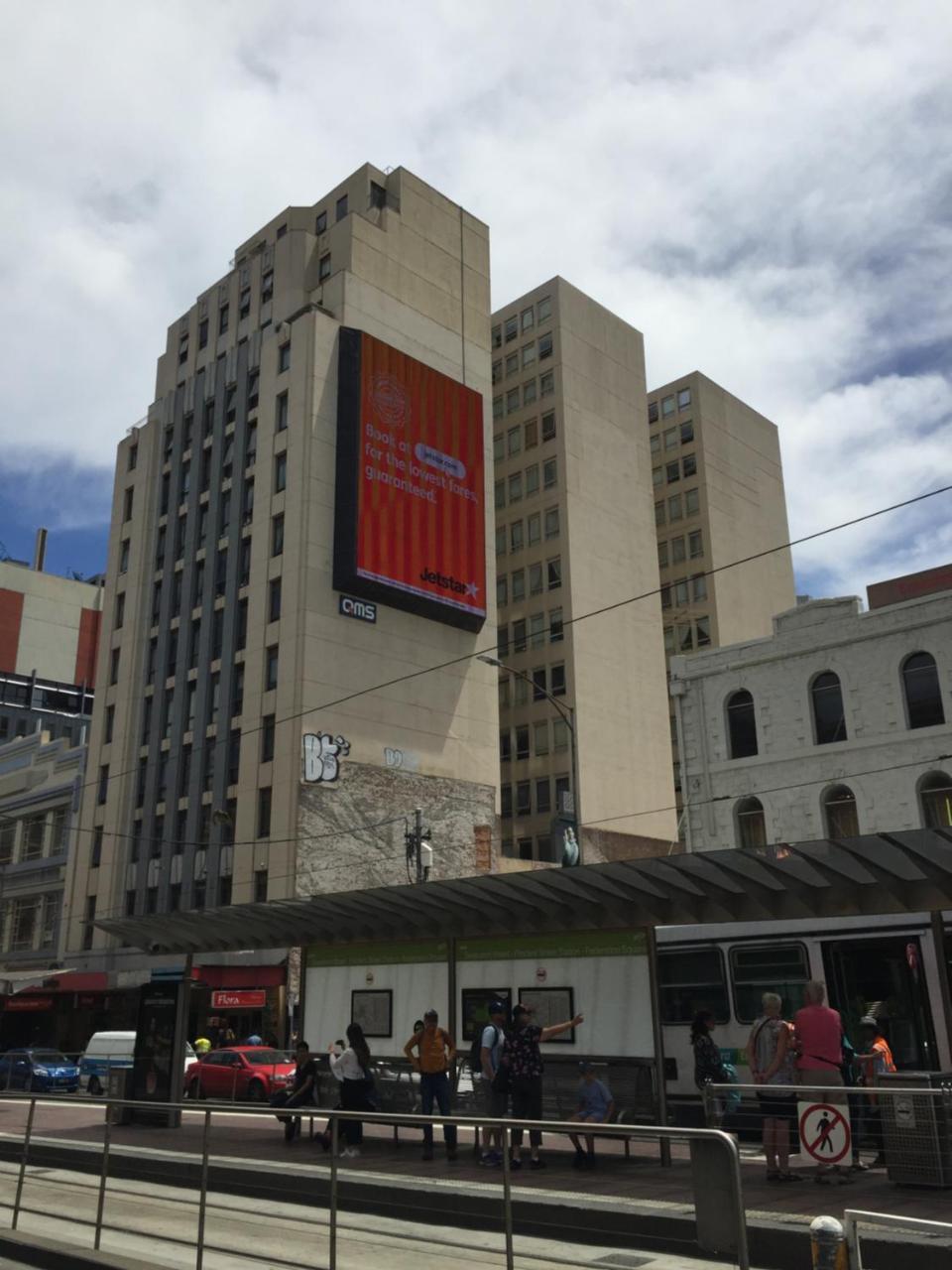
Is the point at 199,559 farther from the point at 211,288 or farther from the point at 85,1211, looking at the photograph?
the point at 85,1211

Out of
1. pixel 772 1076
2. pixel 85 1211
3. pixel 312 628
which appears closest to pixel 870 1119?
pixel 772 1076

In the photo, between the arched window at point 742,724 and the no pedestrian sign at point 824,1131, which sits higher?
the arched window at point 742,724

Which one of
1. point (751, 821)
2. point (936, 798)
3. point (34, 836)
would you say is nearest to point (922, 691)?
point (936, 798)

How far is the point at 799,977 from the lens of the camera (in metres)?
18.7

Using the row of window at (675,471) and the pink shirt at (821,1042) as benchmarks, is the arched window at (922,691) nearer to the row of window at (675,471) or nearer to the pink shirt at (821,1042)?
the pink shirt at (821,1042)

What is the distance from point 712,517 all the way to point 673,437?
25.5ft

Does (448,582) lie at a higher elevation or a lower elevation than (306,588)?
higher

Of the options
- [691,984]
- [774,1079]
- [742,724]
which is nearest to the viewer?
[774,1079]

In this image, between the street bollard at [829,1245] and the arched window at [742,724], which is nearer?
the street bollard at [829,1245]

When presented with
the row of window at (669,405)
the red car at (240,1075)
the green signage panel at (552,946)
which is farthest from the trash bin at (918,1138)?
the row of window at (669,405)

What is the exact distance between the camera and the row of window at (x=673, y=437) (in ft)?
274

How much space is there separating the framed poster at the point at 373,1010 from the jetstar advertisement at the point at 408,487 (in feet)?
110

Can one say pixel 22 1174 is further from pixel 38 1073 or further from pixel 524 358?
pixel 524 358

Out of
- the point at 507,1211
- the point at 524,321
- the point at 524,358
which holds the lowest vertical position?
the point at 507,1211
